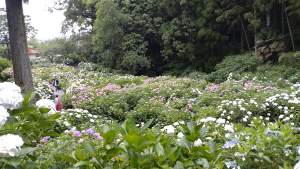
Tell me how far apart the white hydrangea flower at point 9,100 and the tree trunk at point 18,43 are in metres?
3.75

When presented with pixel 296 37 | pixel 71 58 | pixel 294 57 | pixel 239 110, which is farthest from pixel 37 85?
pixel 71 58

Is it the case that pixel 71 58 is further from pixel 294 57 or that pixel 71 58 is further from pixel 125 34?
pixel 294 57

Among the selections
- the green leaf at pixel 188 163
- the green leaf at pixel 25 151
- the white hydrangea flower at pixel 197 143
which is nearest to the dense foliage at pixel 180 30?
the white hydrangea flower at pixel 197 143

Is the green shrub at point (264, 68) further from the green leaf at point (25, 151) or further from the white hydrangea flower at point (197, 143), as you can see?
the green leaf at point (25, 151)

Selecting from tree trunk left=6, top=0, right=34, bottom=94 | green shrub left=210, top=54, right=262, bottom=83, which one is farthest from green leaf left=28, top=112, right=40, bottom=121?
green shrub left=210, top=54, right=262, bottom=83

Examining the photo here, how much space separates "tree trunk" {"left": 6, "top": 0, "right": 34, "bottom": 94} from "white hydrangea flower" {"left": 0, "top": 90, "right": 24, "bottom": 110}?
12.3 feet

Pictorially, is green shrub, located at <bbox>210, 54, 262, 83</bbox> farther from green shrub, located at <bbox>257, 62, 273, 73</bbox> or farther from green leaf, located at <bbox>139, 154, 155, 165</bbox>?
green leaf, located at <bbox>139, 154, 155, 165</bbox>

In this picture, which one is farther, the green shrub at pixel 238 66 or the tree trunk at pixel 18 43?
the green shrub at pixel 238 66

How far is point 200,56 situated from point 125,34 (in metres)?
6.60

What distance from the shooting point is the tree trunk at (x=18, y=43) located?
442cm

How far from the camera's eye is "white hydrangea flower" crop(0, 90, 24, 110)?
115 centimetres

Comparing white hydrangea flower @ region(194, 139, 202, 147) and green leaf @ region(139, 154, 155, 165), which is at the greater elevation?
green leaf @ region(139, 154, 155, 165)

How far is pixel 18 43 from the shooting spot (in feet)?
14.8

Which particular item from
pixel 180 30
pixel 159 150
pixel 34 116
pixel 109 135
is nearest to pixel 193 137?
pixel 159 150
